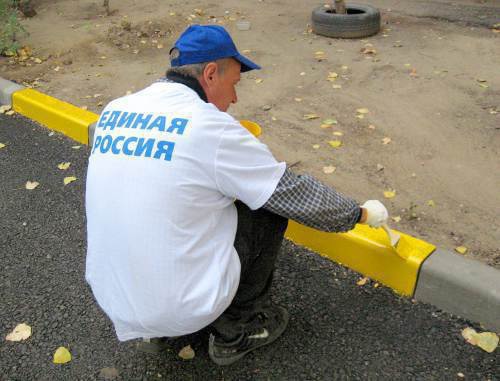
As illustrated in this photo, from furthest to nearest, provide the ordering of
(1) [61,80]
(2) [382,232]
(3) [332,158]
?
(1) [61,80] < (3) [332,158] < (2) [382,232]

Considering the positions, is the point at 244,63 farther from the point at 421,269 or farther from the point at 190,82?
the point at 421,269

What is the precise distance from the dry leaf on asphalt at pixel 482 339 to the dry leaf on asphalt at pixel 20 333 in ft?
6.51

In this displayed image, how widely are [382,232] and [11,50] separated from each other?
15.6 ft

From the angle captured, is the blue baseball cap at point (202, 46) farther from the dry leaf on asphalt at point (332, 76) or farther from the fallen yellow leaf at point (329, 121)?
the dry leaf on asphalt at point (332, 76)

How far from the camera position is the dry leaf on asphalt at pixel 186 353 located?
2.38 meters

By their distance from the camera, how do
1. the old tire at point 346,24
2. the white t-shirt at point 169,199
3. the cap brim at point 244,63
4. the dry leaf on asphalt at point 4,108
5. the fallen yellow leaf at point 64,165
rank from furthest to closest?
1. the old tire at point 346,24
2. the dry leaf on asphalt at point 4,108
3. the fallen yellow leaf at point 64,165
4. the cap brim at point 244,63
5. the white t-shirt at point 169,199

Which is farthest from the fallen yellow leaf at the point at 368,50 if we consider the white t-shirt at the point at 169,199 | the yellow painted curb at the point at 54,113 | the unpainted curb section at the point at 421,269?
the white t-shirt at the point at 169,199

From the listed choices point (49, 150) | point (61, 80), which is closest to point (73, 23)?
point (61, 80)

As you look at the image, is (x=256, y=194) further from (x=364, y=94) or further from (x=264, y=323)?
(x=364, y=94)

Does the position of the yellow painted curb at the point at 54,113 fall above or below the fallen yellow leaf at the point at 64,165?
above

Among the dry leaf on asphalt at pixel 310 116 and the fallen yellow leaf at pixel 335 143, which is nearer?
the fallen yellow leaf at pixel 335 143

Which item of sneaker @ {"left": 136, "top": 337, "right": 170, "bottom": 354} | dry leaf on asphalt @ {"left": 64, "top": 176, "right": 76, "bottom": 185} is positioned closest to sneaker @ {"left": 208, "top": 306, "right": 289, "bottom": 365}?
sneaker @ {"left": 136, "top": 337, "right": 170, "bottom": 354}

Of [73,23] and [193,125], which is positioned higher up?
[193,125]

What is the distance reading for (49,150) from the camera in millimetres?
4258
